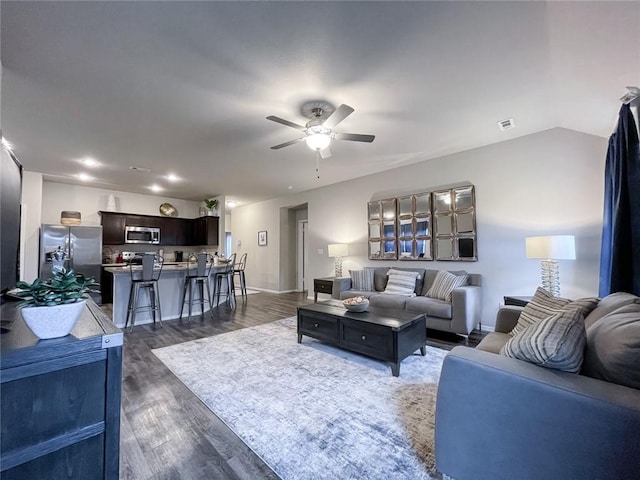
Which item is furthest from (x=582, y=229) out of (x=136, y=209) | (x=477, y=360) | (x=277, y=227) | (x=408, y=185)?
(x=136, y=209)

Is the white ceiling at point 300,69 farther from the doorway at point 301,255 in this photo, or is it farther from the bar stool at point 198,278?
the doorway at point 301,255

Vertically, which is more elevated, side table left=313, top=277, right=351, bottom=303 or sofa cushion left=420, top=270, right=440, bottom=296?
sofa cushion left=420, top=270, right=440, bottom=296

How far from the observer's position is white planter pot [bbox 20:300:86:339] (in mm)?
884

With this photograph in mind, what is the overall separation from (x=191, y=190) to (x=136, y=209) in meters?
1.70

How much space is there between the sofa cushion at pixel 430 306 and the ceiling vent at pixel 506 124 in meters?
2.39

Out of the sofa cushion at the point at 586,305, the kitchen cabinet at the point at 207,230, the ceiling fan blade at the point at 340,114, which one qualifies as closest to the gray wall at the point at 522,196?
the ceiling fan blade at the point at 340,114

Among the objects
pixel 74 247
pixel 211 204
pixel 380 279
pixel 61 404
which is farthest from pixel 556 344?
pixel 74 247

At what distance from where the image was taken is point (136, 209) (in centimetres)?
732

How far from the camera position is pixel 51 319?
91cm

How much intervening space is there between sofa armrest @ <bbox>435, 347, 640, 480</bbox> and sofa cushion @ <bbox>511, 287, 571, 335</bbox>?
0.90 meters

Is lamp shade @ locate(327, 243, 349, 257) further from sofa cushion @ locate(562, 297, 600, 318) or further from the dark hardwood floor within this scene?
sofa cushion @ locate(562, 297, 600, 318)

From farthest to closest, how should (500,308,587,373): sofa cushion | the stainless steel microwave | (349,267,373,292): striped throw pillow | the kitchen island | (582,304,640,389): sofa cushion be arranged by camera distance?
the stainless steel microwave
(349,267,373,292): striped throw pillow
the kitchen island
(500,308,587,373): sofa cushion
(582,304,640,389): sofa cushion

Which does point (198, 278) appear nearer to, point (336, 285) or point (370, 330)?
point (336, 285)

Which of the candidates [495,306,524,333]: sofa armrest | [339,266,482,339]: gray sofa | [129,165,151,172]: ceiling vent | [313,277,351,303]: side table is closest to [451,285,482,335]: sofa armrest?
[339,266,482,339]: gray sofa
